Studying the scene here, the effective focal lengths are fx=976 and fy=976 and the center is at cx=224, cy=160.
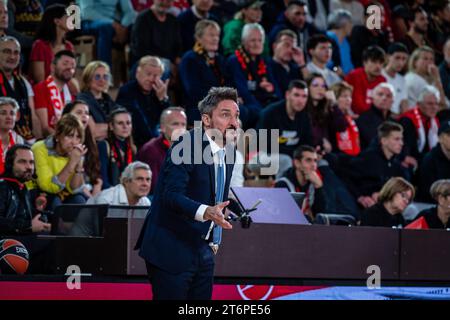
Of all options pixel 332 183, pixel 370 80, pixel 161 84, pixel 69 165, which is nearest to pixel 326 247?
pixel 69 165

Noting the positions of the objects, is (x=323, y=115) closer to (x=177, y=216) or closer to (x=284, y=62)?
(x=284, y=62)

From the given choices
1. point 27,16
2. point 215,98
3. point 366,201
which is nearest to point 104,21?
point 27,16

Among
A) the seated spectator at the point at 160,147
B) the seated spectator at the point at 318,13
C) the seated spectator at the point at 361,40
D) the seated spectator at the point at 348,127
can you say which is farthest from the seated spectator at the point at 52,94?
the seated spectator at the point at 361,40

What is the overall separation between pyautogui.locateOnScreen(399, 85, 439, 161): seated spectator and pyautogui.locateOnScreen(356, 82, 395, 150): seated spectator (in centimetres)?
32

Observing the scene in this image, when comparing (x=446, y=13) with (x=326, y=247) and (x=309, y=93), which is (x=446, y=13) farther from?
(x=326, y=247)

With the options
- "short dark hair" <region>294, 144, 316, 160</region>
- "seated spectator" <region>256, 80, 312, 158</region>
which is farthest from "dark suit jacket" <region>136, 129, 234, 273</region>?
"seated spectator" <region>256, 80, 312, 158</region>

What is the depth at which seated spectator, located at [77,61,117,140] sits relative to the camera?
31.0ft

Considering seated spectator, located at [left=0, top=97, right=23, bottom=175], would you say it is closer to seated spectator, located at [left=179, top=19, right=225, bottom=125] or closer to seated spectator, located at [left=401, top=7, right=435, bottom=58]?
seated spectator, located at [left=179, top=19, right=225, bottom=125]

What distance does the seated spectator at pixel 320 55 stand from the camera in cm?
1196

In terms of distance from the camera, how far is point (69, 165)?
8.40m

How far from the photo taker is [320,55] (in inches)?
472

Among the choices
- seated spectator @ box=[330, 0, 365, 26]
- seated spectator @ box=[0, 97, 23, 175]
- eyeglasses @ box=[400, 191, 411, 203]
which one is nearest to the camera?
seated spectator @ box=[0, 97, 23, 175]

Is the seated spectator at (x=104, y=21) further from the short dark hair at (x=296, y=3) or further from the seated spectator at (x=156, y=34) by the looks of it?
the short dark hair at (x=296, y=3)
